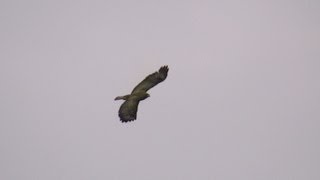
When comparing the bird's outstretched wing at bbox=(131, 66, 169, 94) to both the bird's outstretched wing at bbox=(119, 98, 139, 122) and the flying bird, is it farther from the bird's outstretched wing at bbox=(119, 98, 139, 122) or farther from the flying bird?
the bird's outstretched wing at bbox=(119, 98, 139, 122)

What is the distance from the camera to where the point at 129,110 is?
96.9ft

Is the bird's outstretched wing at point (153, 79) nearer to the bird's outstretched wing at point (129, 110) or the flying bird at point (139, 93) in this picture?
the flying bird at point (139, 93)

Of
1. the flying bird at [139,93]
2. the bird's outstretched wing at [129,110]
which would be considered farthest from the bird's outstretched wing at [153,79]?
Result: the bird's outstretched wing at [129,110]

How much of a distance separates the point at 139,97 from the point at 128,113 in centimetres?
80

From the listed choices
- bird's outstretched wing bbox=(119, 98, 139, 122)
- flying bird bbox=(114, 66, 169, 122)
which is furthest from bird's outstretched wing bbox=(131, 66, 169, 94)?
bird's outstretched wing bbox=(119, 98, 139, 122)

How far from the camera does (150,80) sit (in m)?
28.8

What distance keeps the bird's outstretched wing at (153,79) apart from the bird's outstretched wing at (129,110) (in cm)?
49

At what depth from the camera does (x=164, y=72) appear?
2880cm

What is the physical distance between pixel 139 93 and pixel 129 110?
32.0 inches

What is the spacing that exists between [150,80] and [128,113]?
1413 millimetres

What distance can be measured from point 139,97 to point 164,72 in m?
1.08

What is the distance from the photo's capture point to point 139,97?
29.1 m

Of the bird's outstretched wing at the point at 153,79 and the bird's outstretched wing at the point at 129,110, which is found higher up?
the bird's outstretched wing at the point at 153,79

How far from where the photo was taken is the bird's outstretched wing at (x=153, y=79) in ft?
94.3
